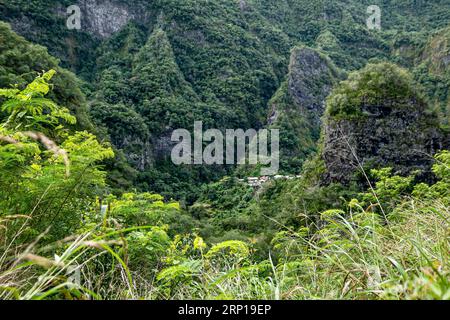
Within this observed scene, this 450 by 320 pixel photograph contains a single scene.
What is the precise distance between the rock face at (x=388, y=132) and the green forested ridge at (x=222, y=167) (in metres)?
0.08

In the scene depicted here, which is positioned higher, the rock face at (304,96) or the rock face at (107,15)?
the rock face at (107,15)

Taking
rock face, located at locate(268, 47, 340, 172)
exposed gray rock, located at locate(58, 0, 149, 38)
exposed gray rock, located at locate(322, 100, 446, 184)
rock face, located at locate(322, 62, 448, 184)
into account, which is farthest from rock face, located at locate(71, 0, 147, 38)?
exposed gray rock, located at locate(322, 100, 446, 184)

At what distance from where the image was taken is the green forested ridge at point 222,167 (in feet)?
5.39

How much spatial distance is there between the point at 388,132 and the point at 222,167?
33.3 metres

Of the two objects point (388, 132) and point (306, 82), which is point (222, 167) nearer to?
point (306, 82)

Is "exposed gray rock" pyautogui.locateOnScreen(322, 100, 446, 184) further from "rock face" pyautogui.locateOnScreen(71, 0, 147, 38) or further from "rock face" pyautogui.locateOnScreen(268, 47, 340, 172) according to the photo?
"rock face" pyautogui.locateOnScreen(71, 0, 147, 38)

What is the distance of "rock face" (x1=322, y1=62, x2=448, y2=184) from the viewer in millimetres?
21516

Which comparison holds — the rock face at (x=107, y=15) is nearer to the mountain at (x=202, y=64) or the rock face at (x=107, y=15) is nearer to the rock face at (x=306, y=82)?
the mountain at (x=202, y=64)

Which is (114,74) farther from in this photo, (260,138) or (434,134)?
(434,134)

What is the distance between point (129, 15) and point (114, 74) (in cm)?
1822

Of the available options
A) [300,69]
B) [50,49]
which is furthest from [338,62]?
[50,49]

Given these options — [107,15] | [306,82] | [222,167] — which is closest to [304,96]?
[306,82]

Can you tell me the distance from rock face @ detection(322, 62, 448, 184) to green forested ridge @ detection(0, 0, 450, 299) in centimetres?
8

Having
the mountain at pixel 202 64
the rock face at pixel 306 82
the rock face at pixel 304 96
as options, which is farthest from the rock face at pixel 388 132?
the rock face at pixel 306 82
